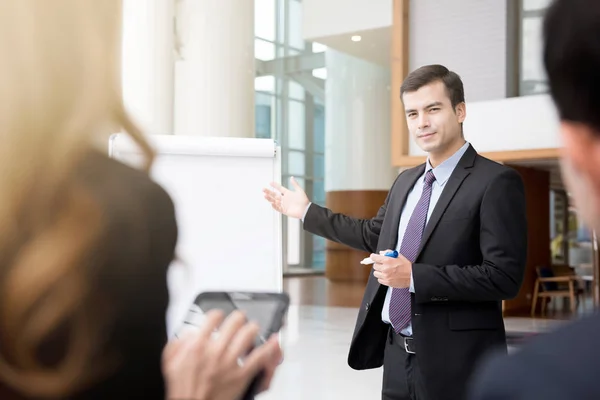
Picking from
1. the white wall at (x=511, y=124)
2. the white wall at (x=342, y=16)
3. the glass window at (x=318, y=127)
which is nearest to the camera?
the white wall at (x=511, y=124)

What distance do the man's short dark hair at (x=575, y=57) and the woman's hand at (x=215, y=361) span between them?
44 centimetres

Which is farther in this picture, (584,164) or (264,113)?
(264,113)

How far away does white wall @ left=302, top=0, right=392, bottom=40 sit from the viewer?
1119 centimetres

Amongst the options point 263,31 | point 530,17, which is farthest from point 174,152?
point 263,31

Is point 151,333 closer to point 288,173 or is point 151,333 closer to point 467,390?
point 467,390

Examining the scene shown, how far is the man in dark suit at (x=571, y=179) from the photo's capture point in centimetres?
53

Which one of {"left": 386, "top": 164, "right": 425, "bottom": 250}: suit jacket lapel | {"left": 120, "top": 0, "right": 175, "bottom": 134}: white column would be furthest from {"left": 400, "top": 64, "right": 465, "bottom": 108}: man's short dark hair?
{"left": 120, "top": 0, "right": 175, "bottom": 134}: white column

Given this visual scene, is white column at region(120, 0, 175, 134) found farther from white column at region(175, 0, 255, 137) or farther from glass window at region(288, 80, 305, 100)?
glass window at region(288, 80, 305, 100)

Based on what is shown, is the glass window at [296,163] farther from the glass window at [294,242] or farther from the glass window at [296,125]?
the glass window at [294,242]

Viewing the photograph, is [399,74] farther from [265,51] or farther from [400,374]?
[265,51]

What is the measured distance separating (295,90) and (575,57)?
21.0 m

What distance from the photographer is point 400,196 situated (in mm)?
2752

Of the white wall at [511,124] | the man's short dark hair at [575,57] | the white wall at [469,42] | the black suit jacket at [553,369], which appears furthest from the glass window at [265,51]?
the black suit jacket at [553,369]

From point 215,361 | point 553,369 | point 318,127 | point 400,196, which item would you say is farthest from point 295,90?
point 553,369
